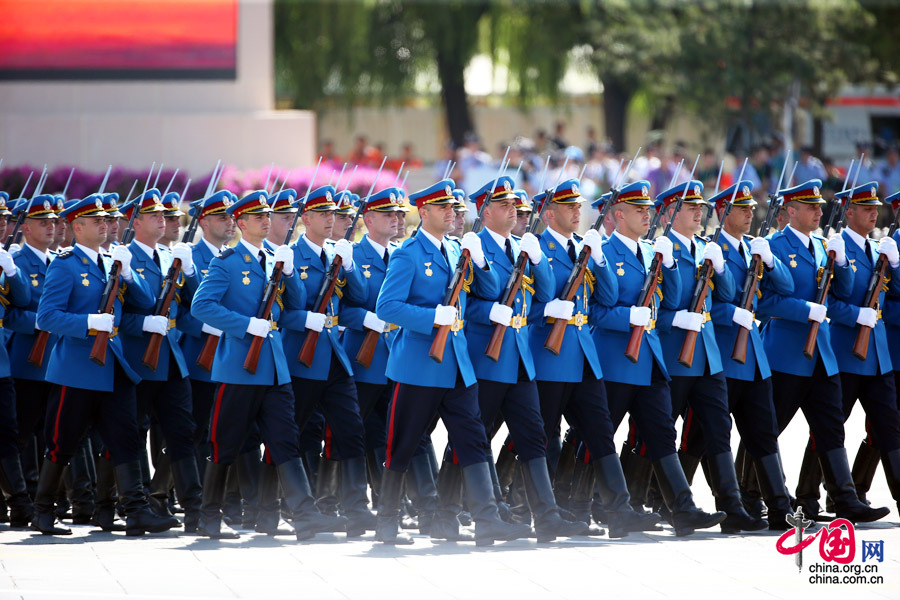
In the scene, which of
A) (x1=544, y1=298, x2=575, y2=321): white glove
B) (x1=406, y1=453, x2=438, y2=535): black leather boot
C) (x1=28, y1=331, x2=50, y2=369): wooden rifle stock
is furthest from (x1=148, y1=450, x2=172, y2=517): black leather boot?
(x1=544, y1=298, x2=575, y2=321): white glove

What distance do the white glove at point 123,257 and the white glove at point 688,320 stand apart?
122 inches

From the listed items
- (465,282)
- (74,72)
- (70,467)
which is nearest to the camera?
(465,282)

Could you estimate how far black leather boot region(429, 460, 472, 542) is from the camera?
818 cm

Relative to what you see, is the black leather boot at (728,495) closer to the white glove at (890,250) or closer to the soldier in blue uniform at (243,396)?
the white glove at (890,250)

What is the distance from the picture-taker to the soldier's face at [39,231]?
30.1 ft

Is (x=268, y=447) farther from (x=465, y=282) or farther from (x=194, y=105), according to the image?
(x=194, y=105)

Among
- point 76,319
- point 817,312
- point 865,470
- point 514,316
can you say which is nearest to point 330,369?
point 514,316

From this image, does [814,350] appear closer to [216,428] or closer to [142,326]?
[216,428]

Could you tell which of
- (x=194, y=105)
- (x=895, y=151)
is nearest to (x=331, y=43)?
(x=194, y=105)

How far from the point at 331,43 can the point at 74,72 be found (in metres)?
9.04

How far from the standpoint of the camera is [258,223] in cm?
848

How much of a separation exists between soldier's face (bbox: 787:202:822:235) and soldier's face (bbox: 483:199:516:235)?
185cm

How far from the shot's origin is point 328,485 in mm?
8688

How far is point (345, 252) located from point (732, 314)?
Result: 2.26 metres
